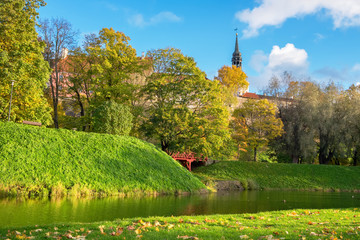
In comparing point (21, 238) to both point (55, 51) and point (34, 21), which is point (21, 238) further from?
point (55, 51)

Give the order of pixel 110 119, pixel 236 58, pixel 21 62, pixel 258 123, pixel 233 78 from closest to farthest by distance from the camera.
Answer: pixel 21 62 < pixel 110 119 < pixel 258 123 < pixel 233 78 < pixel 236 58

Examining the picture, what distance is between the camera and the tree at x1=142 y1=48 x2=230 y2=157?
1270 inches

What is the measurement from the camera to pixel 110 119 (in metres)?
28.3

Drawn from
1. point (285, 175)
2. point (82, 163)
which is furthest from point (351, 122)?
point (82, 163)

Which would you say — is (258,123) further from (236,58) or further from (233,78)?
(236,58)

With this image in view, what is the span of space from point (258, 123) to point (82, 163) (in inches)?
1037

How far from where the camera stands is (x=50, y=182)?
18.7 meters

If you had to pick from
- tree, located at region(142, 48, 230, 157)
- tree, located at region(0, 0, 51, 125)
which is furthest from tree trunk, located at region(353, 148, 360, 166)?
tree, located at region(0, 0, 51, 125)

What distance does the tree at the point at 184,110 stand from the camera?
106 ft

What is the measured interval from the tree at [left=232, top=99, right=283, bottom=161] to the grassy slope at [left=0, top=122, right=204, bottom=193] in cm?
1727

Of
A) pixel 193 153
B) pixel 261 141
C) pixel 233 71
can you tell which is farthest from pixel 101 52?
pixel 233 71

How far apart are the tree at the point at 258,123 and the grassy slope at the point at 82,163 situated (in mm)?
17271

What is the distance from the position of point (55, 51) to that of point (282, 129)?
→ 29.4 metres

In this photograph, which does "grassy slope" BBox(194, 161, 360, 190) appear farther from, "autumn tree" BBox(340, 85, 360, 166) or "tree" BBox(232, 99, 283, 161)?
"autumn tree" BBox(340, 85, 360, 166)
